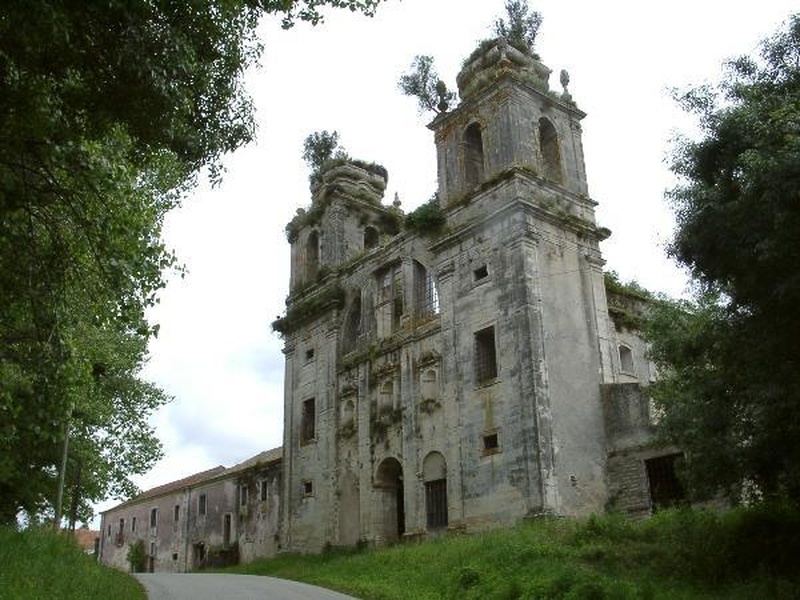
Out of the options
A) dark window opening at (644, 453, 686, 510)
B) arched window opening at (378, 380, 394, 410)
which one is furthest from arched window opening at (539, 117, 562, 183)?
dark window opening at (644, 453, 686, 510)

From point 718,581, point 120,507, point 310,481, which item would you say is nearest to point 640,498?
point 718,581

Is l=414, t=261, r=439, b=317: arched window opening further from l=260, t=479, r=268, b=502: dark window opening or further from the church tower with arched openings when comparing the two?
l=260, t=479, r=268, b=502: dark window opening

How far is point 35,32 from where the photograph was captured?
6.46 meters

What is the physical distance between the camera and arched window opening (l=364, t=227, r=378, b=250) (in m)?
31.9

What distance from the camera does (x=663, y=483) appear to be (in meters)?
20.0

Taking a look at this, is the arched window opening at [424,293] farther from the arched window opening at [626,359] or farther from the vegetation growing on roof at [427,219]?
the arched window opening at [626,359]

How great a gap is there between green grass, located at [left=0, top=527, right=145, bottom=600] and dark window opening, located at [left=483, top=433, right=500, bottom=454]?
9.24 m

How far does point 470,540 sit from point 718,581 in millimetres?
6141

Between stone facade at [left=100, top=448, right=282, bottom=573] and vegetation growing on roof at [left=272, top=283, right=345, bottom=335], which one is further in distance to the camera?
stone facade at [left=100, top=448, right=282, bottom=573]

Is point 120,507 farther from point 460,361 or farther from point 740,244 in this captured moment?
point 740,244

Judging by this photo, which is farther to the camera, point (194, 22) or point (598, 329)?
point (598, 329)

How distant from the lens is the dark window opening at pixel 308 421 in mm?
29156

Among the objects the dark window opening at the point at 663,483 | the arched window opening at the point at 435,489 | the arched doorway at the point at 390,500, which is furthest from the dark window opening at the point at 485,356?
the dark window opening at the point at 663,483

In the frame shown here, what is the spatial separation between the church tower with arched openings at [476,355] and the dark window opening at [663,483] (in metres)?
0.42
